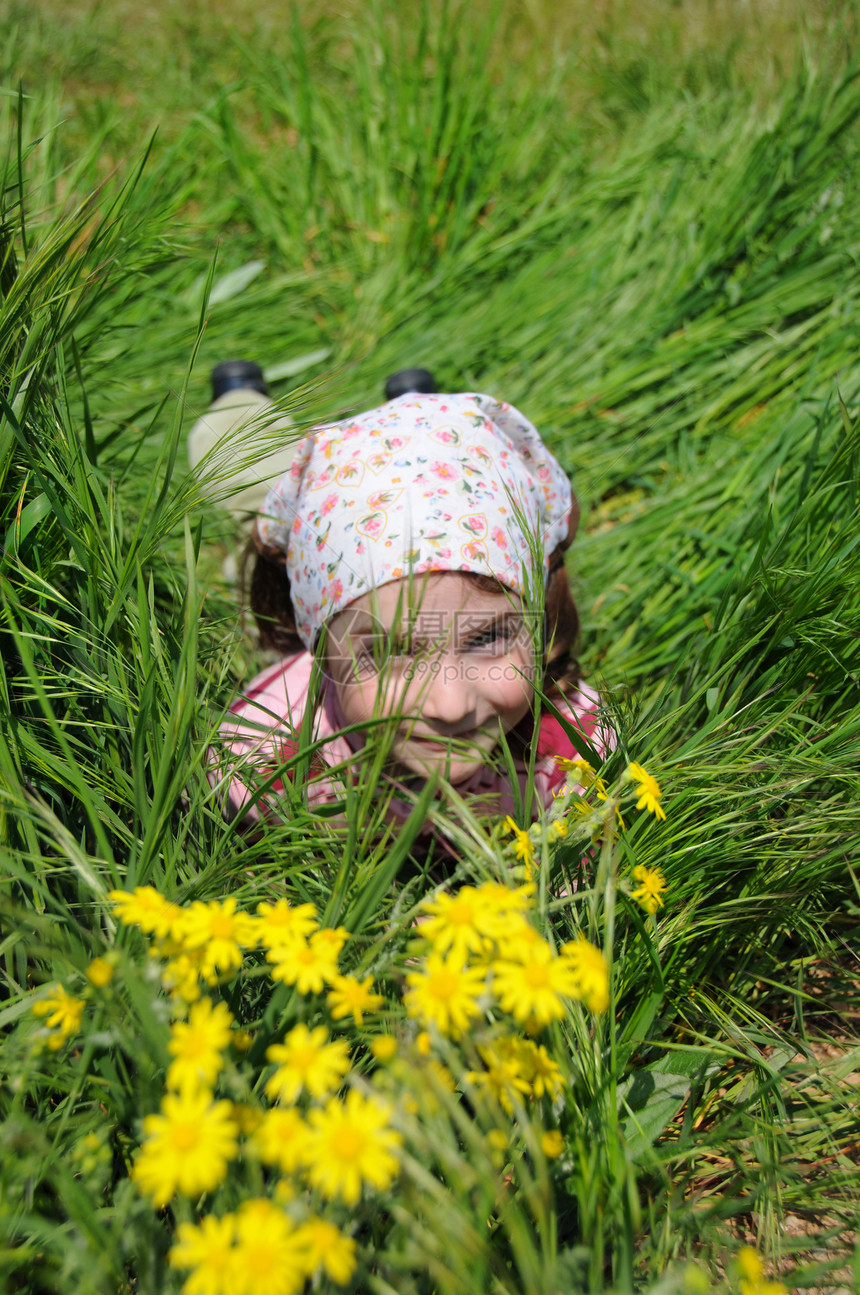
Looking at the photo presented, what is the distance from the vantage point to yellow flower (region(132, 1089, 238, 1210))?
465 millimetres

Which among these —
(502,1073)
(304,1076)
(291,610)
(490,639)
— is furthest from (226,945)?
(291,610)

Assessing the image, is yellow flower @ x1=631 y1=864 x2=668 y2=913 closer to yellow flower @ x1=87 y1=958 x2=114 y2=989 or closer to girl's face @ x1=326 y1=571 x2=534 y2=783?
girl's face @ x1=326 y1=571 x2=534 y2=783

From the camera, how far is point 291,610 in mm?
1537

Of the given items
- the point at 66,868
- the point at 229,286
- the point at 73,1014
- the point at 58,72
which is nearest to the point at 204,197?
the point at 229,286

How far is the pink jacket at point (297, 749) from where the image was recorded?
90 cm

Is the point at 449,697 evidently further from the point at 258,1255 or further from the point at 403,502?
the point at 258,1255

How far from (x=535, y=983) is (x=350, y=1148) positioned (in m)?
0.16

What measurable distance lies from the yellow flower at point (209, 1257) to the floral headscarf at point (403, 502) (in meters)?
A: 0.72

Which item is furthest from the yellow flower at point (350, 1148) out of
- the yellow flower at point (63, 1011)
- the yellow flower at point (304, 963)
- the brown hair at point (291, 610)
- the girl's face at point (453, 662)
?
the brown hair at point (291, 610)

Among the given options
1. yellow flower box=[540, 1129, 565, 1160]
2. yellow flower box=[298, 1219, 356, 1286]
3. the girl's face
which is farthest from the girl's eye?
yellow flower box=[298, 1219, 356, 1286]

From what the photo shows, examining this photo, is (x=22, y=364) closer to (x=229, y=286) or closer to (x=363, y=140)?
(x=229, y=286)

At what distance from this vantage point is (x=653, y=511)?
1739 mm

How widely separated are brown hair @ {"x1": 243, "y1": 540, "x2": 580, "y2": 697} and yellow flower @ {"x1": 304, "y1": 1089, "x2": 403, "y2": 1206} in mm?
870

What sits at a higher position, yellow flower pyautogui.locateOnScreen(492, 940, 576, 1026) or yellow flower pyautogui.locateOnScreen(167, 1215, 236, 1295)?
yellow flower pyautogui.locateOnScreen(492, 940, 576, 1026)
